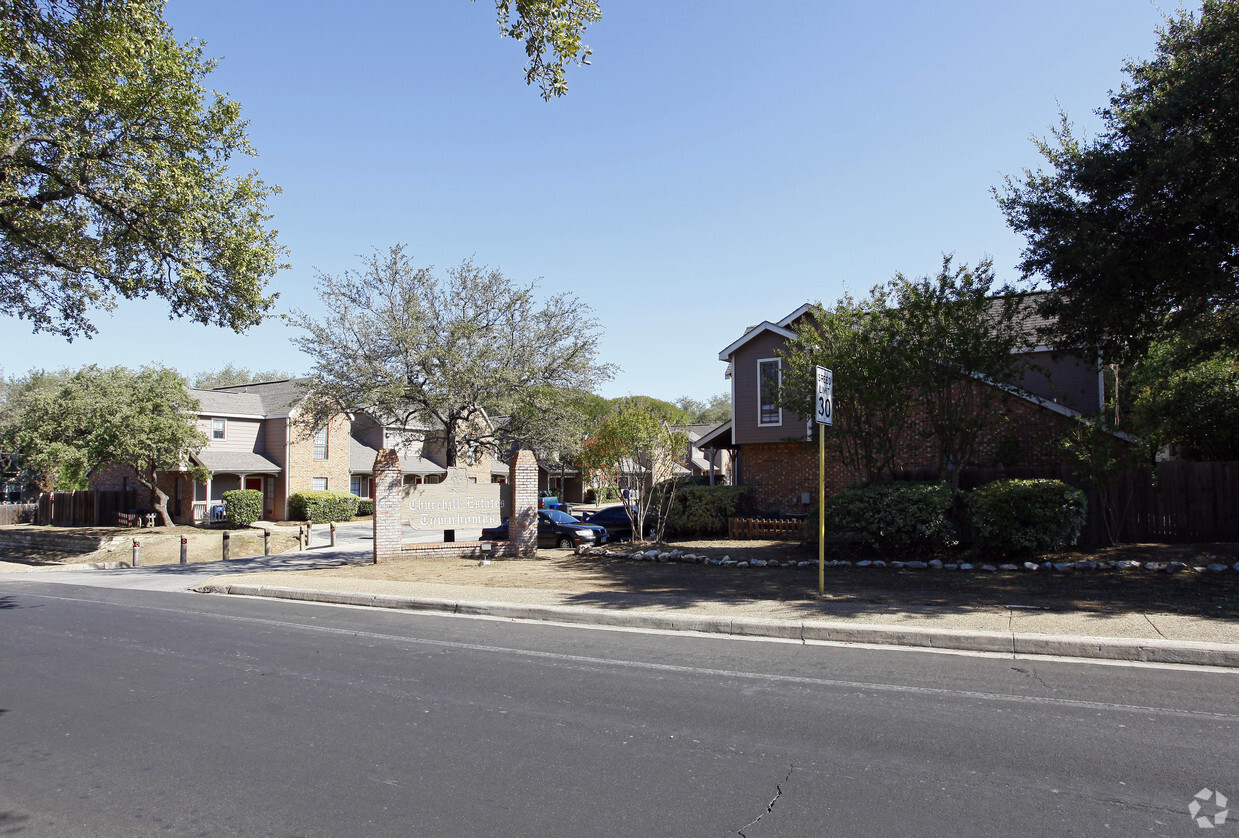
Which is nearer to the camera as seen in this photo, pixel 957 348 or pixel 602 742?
pixel 602 742

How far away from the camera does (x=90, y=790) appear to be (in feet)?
15.3

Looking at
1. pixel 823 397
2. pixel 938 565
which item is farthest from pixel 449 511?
pixel 938 565

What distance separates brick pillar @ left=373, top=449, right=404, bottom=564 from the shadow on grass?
228 inches

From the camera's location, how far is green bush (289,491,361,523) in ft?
122

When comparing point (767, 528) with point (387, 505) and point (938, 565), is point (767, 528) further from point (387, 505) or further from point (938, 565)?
point (387, 505)

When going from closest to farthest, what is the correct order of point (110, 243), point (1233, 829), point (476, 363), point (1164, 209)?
point (1233, 829), point (1164, 209), point (110, 243), point (476, 363)

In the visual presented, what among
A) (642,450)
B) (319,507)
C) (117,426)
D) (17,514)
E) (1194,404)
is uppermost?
(117,426)

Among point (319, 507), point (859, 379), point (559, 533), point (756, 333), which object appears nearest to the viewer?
point (859, 379)

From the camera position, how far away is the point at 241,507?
34.3 metres

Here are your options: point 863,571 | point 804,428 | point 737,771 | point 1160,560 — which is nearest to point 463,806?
point 737,771

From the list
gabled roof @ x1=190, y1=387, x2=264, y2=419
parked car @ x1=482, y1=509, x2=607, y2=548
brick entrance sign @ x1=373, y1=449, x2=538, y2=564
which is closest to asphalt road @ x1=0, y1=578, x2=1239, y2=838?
brick entrance sign @ x1=373, y1=449, x2=538, y2=564

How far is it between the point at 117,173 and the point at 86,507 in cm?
3499

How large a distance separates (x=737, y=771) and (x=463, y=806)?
5.59 feet

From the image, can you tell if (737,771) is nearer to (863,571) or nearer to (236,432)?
(863,571)
